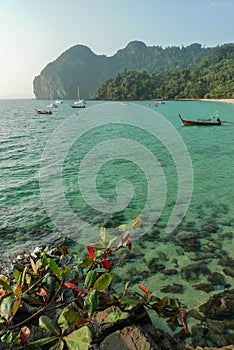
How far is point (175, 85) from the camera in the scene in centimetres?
16150

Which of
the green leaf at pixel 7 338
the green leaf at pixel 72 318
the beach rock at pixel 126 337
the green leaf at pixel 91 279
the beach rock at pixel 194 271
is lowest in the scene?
the beach rock at pixel 194 271

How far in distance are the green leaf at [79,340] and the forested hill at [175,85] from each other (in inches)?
5377

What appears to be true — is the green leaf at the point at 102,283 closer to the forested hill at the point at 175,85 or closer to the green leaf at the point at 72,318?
the green leaf at the point at 72,318

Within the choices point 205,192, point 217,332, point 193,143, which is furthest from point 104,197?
point 193,143

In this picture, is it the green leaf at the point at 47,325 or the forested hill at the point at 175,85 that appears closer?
the green leaf at the point at 47,325

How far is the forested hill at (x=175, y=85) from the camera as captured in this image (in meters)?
139

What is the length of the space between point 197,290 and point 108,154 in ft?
64.4

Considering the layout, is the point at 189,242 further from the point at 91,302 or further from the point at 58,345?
the point at 58,345

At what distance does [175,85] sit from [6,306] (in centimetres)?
17119

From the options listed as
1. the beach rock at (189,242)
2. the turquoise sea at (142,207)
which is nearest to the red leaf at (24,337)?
the turquoise sea at (142,207)

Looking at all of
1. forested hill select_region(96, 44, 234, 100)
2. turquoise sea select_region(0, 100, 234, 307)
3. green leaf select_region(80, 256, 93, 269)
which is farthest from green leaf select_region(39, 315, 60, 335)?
forested hill select_region(96, 44, 234, 100)

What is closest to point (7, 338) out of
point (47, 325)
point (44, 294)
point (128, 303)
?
point (47, 325)

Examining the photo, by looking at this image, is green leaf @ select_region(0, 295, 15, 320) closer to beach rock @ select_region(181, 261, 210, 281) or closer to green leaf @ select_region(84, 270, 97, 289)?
green leaf @ select_region(84, 270, 97, 289)

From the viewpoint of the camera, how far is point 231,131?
127ft
